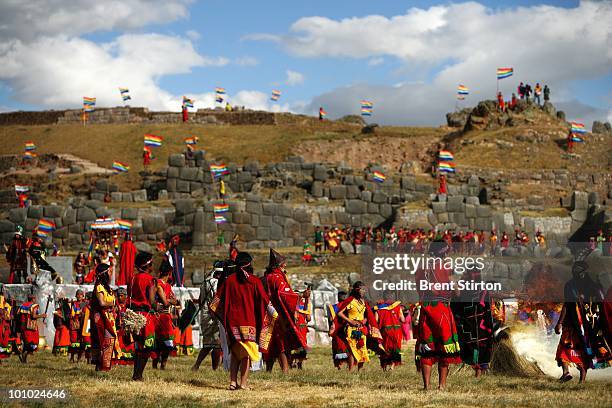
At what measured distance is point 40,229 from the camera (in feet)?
128

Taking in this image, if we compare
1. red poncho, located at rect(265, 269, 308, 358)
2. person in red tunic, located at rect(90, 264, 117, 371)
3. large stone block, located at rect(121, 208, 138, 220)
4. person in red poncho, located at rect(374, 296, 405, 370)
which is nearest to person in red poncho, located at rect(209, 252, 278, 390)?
red poncho, located at rect(265, 269, 308, 358)

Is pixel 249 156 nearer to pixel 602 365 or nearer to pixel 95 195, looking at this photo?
pixel 95 195

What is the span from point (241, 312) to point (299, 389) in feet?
4.20

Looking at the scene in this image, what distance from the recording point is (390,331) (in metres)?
17.0

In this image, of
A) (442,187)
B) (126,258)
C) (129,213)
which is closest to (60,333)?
(126,258)

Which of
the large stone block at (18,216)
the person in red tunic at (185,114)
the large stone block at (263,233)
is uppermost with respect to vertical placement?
the person in red tunic at (185,114)

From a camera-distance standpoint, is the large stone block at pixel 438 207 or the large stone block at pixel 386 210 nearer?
the large stone block at pixel 438 207

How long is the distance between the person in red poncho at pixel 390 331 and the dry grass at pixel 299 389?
1097mm

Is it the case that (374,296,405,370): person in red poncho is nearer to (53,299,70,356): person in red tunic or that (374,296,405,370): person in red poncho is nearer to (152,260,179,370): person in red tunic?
(152,260,179,370): person in red tunic

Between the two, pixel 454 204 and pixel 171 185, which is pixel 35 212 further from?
pixel 454 204

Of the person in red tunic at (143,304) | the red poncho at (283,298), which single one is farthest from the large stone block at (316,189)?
the person in red tunic at (143,304)

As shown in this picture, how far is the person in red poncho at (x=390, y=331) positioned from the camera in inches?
648

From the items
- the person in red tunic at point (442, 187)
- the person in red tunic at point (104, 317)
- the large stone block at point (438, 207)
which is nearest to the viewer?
the person in red tunic at point (104, 317)

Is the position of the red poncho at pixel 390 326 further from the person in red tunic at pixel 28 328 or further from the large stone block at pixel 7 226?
the large stone block at pixel 7 226
